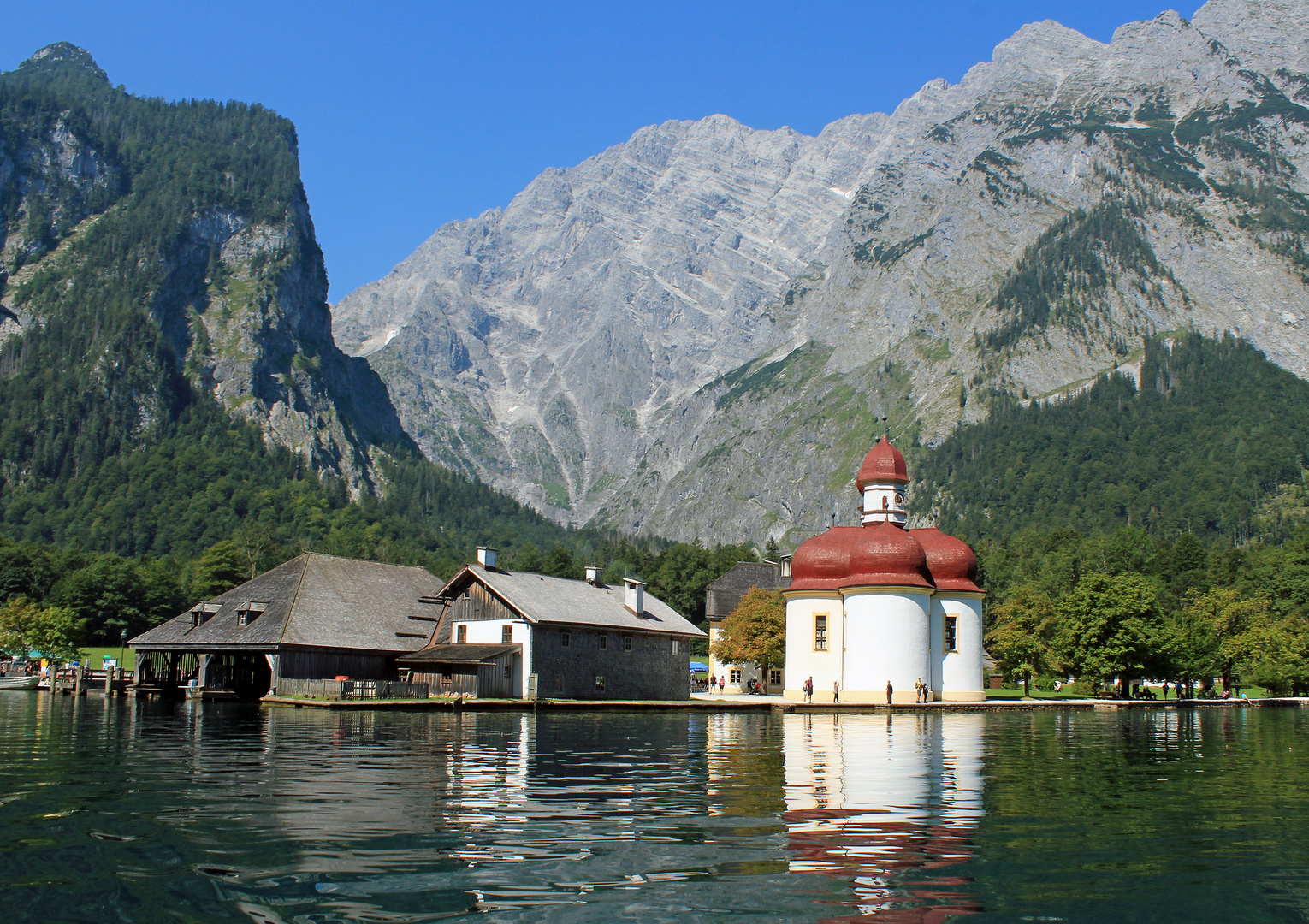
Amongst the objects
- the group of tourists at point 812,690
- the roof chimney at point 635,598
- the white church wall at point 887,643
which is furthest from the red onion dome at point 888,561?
the roof chimney at point 635,598

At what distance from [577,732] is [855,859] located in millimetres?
29073

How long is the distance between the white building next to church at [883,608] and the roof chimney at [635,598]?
33.7 ft

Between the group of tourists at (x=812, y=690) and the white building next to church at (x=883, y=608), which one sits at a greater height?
the white building next to church at (x=883, y=608)

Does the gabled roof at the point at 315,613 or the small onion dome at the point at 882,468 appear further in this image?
the small onion dome at the point at 882,468

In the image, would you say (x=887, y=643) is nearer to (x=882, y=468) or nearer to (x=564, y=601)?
(x=882, y=468)

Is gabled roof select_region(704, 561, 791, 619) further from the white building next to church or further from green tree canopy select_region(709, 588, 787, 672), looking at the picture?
the white building next to church

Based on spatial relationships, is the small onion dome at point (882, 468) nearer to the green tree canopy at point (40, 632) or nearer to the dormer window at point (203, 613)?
the dormer window at point (203, 613)

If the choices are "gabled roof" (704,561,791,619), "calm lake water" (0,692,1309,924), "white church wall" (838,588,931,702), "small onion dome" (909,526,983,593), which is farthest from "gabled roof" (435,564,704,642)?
"calm lake water" (0,692,1309,924)

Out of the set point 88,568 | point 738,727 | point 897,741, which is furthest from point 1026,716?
point 88,568

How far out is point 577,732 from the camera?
43.2 m

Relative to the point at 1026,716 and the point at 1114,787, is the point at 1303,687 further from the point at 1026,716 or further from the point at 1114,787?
the point at 1114,787

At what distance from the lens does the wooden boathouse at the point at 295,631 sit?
66.1 m

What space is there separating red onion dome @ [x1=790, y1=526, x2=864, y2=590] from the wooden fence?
26219 millimetres

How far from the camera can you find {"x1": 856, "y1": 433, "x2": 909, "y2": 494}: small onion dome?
7819 cm
